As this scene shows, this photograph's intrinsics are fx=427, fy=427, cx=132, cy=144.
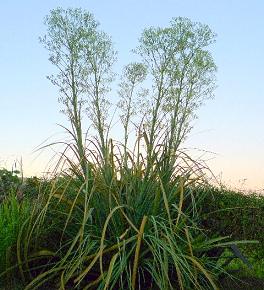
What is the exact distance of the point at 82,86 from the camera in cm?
1547

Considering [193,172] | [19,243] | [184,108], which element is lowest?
[19,243]

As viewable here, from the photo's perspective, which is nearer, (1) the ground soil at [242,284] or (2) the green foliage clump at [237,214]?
(1) the ground soil at [242,284]

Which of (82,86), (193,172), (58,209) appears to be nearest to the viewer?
(193,172)

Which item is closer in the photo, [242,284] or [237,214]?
[242,284]

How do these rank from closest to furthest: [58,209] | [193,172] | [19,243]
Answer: [19,243] < [193,172] < [58,209]

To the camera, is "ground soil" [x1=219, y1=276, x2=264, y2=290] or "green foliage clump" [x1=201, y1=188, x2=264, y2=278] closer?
"ground soil" [x1=219, y1=276, x2=264, y2=290]

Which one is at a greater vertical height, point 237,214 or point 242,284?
point 237,214

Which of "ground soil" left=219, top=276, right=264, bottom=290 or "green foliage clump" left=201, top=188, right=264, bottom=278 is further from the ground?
"green foliage clump" left=201, top=188, right=264, bottom=278

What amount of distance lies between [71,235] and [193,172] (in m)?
1.32

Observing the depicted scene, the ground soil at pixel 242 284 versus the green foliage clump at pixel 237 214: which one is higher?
the green foliage clump at pixel 237 214

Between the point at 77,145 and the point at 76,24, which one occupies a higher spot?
the point at 76,24

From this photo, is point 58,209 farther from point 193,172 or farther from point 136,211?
point 193,172

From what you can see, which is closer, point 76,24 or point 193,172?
point 193,172

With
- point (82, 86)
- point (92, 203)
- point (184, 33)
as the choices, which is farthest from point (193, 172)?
point (184, 33)
